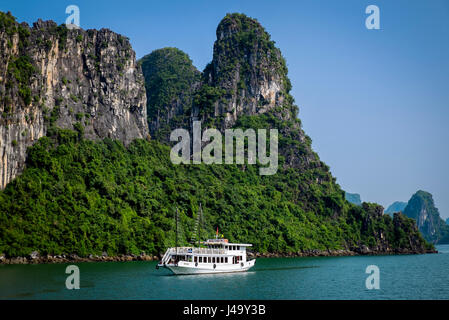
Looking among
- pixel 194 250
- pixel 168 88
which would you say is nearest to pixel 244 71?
pixel 168 88

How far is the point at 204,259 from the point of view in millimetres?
52781

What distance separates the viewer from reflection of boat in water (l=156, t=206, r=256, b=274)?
166 ft

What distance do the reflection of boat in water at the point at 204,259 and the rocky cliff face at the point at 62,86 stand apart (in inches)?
1323

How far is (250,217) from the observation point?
98625 mm

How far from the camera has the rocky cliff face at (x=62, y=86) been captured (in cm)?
7577

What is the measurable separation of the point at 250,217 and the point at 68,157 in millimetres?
36165

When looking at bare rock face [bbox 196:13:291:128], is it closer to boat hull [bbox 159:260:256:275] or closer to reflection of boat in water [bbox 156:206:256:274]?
reflection of boat in water [bbox 156:206:256:274]

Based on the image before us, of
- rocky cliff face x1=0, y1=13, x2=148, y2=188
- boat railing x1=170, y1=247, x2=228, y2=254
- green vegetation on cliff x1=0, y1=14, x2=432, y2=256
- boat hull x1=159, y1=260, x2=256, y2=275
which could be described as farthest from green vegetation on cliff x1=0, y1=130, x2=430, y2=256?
boat hull x1=159, y1=260, x2=256, y2=275

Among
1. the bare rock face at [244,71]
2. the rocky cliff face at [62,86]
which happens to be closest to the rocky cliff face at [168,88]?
the bare rock face at [244,71]

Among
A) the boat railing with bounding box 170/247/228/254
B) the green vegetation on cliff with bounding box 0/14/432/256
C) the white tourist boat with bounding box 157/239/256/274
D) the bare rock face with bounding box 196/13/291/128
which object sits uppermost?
the bare rock face with bounding box 196/13/291/128

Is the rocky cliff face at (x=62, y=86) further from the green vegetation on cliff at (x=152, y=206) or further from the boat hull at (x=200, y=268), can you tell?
the boat hull at (x=200, y=268)

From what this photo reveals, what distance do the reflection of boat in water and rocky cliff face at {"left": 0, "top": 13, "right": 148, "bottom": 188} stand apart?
3361 centimetres
